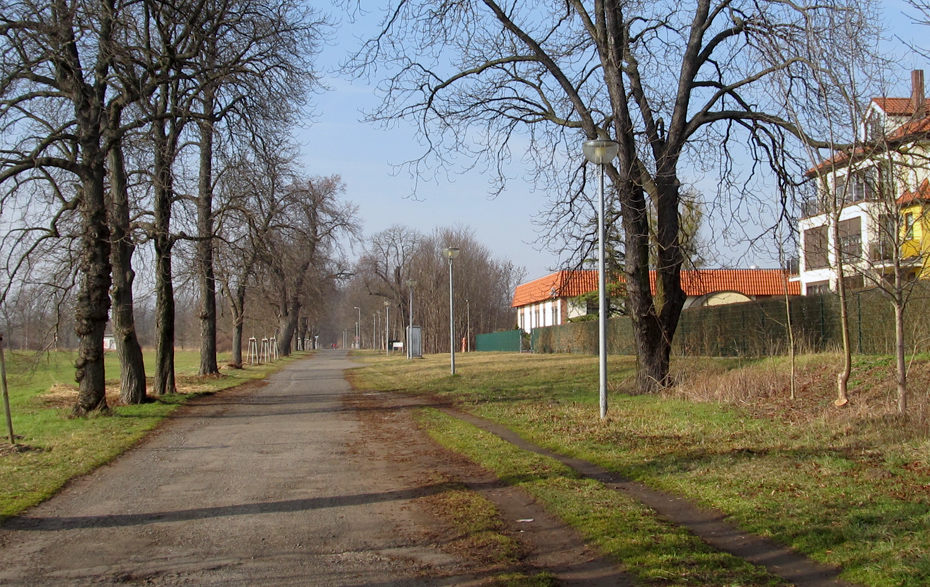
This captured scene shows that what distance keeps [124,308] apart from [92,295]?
222cm

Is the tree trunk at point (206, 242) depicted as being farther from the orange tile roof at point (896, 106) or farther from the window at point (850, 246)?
the orange tile roof at point (896, 106)

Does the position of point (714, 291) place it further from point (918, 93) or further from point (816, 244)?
point (918, 93)

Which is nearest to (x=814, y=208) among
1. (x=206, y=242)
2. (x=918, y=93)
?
(x=918, y=93)

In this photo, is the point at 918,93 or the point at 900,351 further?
the point at 900,351

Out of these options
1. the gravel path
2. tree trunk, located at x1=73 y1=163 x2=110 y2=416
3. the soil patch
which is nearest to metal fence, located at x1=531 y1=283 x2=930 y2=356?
the soil patch

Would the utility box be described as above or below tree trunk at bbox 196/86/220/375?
below

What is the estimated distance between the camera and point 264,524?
6.55 meters

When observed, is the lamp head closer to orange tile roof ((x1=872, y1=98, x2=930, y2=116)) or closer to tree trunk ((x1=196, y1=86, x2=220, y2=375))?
orange tile roof ((x1=872, y1=98, x2=930, y2=116))

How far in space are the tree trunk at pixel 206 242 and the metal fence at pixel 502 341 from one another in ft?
95.3

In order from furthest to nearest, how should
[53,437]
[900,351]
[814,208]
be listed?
[53,437] → [814,208] → [900,351]

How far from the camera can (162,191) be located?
19344 millimetres

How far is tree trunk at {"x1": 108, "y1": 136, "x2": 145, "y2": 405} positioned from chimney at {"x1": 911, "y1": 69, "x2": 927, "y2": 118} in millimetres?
15199

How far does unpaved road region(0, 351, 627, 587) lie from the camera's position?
5.20 meters

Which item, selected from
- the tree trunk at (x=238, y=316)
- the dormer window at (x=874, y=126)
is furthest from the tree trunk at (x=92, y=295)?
the tree trunk at (x=238, y=316)
